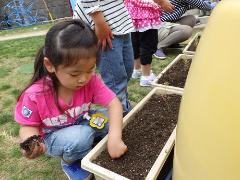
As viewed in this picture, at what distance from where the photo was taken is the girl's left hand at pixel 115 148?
164 cm

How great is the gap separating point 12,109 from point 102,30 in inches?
54.2

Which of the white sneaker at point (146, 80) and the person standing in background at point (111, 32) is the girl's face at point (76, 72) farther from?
the white sneaker at point (146, 80)

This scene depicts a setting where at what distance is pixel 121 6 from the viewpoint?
206 cm

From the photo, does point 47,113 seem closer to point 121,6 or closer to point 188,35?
point 121,6

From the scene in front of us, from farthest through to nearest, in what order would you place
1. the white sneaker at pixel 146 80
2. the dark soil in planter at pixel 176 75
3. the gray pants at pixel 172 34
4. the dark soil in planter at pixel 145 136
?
the gray pants at pixel 172 34, the white sneaker at pixel 146 80, the dark soil in planter at pixel 176 75, the dark soil in planter at pixel 145 136

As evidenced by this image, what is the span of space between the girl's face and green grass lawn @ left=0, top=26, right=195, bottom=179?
0.69m

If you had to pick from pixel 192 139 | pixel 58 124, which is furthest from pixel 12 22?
pixel 192 139

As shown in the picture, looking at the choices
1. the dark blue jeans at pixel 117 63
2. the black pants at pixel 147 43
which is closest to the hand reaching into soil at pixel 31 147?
the dark blue jeans at pixel 117 63

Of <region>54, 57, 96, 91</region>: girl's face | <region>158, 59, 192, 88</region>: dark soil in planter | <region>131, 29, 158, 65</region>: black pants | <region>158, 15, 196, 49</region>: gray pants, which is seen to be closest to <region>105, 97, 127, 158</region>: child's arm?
<region>54, 57, 96, 91</region>: girl's face

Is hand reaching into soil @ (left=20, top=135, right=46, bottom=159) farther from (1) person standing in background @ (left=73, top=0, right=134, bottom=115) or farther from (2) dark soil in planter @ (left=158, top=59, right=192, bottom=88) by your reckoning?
(2) dark soil in planter @ (left=158, top=59, right=192, bottom=88)

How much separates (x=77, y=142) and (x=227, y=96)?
1.02 meters

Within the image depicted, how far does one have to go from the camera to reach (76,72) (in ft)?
4.98

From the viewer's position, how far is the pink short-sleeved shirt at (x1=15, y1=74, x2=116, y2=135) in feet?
5.41

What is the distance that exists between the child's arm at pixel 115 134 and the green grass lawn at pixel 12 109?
0.48 metres
